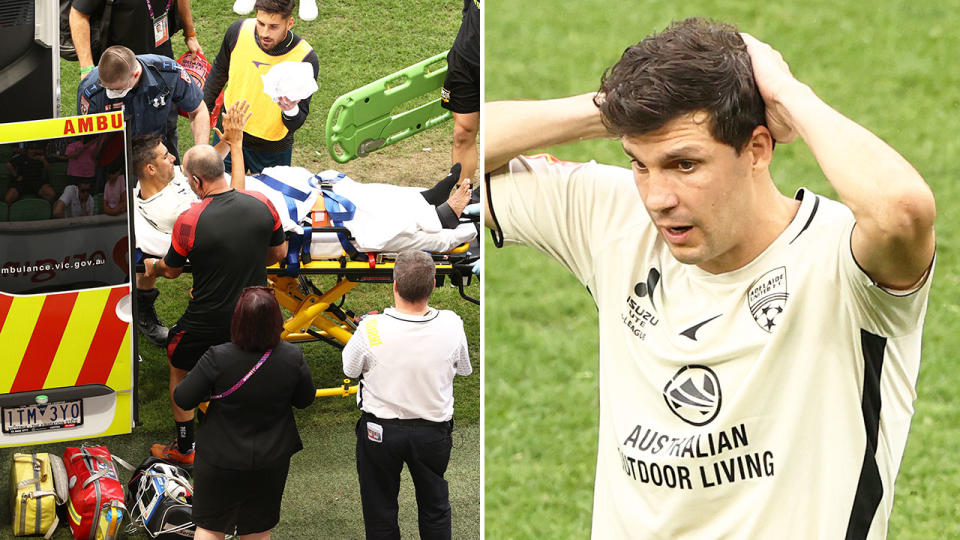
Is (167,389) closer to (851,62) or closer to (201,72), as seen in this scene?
(201,72)

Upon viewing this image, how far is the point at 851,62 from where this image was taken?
10.1m

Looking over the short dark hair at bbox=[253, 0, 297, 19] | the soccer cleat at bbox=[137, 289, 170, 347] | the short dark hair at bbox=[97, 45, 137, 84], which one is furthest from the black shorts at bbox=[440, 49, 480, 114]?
the short dark hair at bbox=[97, 45, 137, 84]

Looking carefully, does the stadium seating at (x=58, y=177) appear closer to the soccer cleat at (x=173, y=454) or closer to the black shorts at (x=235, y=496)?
the black shorts at (x=235, y=496)

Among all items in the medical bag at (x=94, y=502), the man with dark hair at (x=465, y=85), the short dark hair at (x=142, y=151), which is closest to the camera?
the medical bag at (x=94, y=502)

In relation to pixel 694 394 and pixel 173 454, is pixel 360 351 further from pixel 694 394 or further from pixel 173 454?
pixel 694 394

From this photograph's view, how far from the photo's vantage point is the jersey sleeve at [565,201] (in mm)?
3314

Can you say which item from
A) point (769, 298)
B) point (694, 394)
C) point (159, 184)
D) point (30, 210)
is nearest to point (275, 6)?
point (159, 184)

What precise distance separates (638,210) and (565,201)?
185mm

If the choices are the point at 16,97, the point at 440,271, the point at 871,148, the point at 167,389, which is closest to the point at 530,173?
the point at 871,148

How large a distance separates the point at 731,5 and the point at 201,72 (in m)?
4.64

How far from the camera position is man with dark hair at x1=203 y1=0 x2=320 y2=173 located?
7.34 m

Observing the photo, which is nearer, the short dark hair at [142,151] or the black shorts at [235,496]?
the black shorts at [235,496]

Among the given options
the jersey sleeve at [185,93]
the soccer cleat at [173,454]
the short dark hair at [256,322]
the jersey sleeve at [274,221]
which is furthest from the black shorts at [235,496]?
the jersey sleeve at [185,93]

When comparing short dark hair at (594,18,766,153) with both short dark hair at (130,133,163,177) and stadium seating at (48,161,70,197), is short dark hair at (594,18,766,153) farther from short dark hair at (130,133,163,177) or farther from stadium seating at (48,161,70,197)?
short dark hair at (130,133,163,177)
